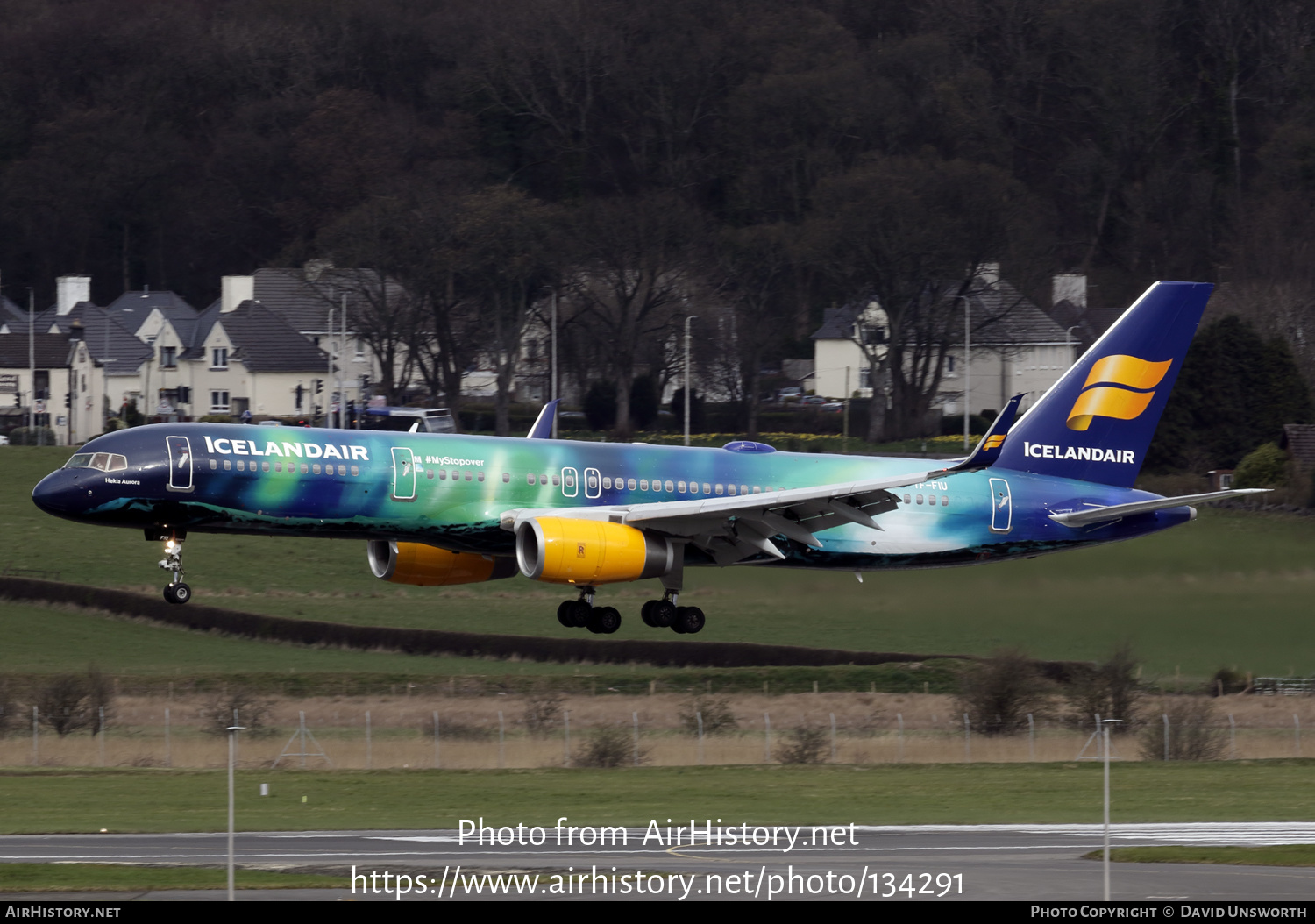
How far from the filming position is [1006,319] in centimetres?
15088

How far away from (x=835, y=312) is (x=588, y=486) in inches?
4682

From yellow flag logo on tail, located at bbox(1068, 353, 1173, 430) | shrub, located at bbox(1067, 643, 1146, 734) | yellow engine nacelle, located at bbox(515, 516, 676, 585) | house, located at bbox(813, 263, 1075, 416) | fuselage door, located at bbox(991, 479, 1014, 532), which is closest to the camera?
yellow engine nacelle, located at bbox(515, 516, 676, 585)

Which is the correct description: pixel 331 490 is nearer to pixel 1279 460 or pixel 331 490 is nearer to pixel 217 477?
pixel 217 477

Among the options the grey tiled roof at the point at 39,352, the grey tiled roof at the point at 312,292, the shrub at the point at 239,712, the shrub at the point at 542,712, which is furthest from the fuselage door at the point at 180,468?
the grey tiled roof at the point at 39,352

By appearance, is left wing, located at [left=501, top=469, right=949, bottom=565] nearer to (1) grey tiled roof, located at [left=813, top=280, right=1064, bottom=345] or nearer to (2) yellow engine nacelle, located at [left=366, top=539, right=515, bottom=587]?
(2) yellow engine nacelle, located at [left=366, top=539, right=515, bottom=587]

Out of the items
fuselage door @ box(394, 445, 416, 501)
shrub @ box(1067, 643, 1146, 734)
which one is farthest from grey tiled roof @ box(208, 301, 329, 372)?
fuselage door @ box(394, 445, 416, 501)

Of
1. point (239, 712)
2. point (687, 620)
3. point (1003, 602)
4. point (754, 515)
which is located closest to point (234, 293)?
point (239, 712)

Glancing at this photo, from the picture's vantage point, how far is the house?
148 m

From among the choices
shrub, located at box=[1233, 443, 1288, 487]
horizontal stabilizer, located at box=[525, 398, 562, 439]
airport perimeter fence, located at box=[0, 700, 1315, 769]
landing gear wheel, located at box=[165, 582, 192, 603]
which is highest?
horizontal stabilizer, located at box=[525, 398, 562, 439]

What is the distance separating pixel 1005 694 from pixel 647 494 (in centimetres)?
2265

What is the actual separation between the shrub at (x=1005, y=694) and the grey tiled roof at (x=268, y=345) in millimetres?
105162

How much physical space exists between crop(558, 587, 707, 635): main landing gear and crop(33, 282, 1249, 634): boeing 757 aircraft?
0.06m

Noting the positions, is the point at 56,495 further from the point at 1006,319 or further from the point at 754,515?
the point at 1006,319

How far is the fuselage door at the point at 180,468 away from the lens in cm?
4541
